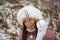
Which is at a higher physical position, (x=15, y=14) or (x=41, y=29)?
(x=15, y=14)

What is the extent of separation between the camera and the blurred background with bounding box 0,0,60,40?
1.99m

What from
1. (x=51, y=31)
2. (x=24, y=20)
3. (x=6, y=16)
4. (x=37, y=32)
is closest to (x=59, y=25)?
(x=51, y=31)


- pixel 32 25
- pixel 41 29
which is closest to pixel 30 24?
pixel 32 25

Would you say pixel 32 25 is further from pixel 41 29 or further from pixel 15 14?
pixel 15 14

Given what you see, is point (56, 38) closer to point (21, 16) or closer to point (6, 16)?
point (21, 16)

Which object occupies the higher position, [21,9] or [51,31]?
[21,9]

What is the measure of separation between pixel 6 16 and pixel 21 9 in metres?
0.18

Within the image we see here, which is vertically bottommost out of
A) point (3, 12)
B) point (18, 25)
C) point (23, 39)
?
point (23, 39)

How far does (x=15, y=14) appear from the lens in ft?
6.60

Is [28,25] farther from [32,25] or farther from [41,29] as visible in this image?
[41,29]

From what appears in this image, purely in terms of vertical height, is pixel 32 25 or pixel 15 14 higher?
pixel 15 14

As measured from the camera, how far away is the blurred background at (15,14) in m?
1.99

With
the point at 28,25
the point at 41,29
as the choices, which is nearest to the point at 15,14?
the point at 28,25

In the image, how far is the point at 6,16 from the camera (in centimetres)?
202
